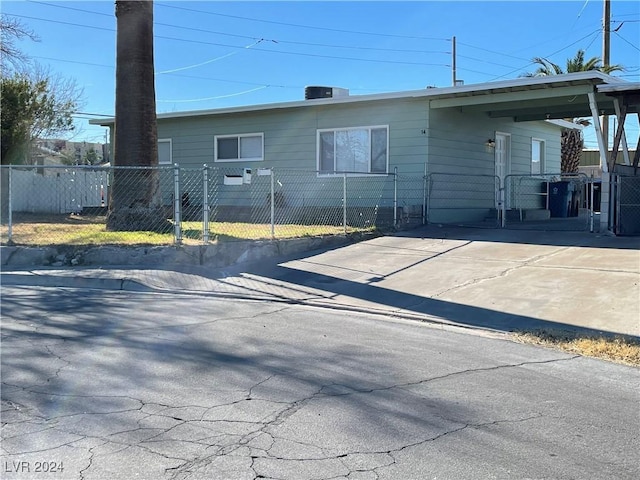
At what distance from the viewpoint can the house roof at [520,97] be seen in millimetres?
13000

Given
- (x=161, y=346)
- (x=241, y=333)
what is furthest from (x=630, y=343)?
(x=161, y=346)

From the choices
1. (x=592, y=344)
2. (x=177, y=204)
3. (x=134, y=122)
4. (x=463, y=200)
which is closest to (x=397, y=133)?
(x=463, y=200)

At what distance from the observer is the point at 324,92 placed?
17891 millimetres

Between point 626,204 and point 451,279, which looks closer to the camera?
point 451,279

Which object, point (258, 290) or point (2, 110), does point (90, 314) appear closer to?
point (258, 290)

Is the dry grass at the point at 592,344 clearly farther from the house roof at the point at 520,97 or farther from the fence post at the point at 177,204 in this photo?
the house roof at the point at 520,97

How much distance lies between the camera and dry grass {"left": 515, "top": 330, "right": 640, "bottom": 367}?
235 inches

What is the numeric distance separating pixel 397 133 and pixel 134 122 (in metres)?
6.79

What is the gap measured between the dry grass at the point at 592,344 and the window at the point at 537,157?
601 inches

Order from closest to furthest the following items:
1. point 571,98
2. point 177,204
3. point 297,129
Answer: point 177,204
point 571,98
point 297,129

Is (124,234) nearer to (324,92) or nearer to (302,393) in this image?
(324,92)

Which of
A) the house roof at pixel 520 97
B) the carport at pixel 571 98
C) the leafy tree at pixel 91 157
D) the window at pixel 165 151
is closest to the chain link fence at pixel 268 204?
the window at pixel 165 151

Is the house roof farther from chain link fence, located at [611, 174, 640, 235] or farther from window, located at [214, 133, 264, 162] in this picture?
chain link fence, located at [611, 174, 640, 235]

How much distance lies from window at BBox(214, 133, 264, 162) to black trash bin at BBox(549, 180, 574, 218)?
9.49 metres
